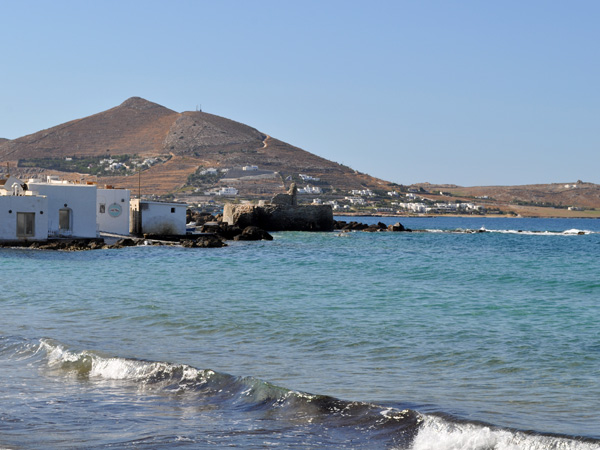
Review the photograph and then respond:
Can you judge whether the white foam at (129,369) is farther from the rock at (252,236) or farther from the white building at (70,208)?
the rock at (252,236)

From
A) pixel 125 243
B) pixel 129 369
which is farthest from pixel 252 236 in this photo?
pixel 129 369

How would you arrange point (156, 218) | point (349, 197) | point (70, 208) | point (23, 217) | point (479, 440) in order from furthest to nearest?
point (349, 197) → point (156, 218) → point (70, 208) → point (23, 217) → point (479, 440)

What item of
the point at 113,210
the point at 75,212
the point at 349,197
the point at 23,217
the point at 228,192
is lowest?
the point at 23,217

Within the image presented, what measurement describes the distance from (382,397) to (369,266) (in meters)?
21.6

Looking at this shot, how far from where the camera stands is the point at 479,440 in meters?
7.65

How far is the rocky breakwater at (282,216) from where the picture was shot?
60750mm

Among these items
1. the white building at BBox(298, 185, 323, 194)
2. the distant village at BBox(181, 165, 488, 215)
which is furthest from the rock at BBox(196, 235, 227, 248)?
the white building at BBox(298, 185, 323, 194)

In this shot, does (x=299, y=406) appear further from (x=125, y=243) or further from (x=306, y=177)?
(x=306, y=177)

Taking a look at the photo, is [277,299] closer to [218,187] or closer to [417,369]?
[417,369]

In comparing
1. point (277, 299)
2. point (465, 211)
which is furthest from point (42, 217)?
point (465, 211)

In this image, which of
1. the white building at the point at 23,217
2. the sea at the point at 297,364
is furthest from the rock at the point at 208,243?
the sea at the point at 297,364

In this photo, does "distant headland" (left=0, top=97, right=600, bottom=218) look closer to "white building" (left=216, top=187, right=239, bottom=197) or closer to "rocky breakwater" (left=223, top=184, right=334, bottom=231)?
"white building" (left=216, top=187, right=239, bottom=197)

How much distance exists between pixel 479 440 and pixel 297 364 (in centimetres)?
415

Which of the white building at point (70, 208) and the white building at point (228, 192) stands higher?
the white building at point (228, 192)
